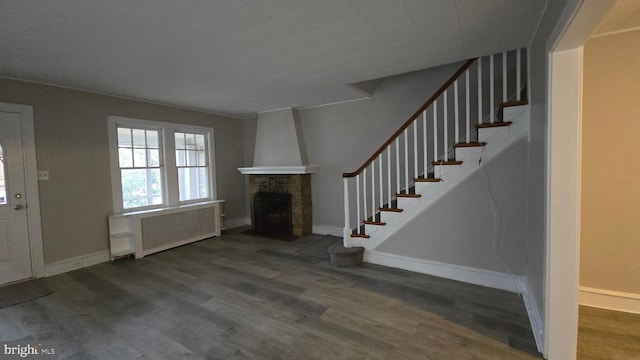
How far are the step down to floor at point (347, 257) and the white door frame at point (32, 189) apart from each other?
375cm

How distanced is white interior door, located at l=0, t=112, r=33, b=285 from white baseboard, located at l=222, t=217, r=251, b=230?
285 centimetres

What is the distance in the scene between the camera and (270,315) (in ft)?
7.73

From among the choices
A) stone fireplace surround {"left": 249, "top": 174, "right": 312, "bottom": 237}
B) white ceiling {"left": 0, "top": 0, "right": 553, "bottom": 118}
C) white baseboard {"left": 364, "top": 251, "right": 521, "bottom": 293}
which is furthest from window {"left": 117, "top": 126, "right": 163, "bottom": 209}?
white baseboard {"left": 364, "top": 251, "right": 521, "bottom": 293}

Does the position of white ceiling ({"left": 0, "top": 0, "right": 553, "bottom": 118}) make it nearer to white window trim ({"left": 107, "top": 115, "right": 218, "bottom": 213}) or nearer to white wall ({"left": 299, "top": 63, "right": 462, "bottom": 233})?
white window trim ({"left": 107, "top": 115, "right": 218, "bottom": 213})

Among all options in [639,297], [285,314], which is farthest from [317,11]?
[639,297]

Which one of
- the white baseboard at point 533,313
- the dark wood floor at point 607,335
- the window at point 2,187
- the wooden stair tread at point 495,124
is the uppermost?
the wooden stair tread at point 495,124

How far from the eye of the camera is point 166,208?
14.6 feet

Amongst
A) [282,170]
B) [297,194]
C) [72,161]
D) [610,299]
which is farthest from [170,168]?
[610,299]

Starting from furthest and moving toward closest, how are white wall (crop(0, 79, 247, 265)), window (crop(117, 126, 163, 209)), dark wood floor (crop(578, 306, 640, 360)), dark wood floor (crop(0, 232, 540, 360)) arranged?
window (crop(117, 126, 163, 209)) → white wall (crop(0, 79, 247, 265)) → dark wood floor (crop(0, 232, 540, 360)) → dark wood floor (crop(578, 306, 640, 360))

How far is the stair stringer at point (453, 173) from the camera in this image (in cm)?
256

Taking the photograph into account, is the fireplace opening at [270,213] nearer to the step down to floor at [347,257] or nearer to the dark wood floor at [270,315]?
the dark wood floor at [270,315]

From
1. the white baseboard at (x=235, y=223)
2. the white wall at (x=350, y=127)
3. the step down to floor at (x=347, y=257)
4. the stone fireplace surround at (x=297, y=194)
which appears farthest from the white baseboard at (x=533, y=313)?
the white baseboard at (x=235, y=223)

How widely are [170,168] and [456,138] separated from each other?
4.63 m

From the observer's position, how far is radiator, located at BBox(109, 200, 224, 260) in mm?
3906
